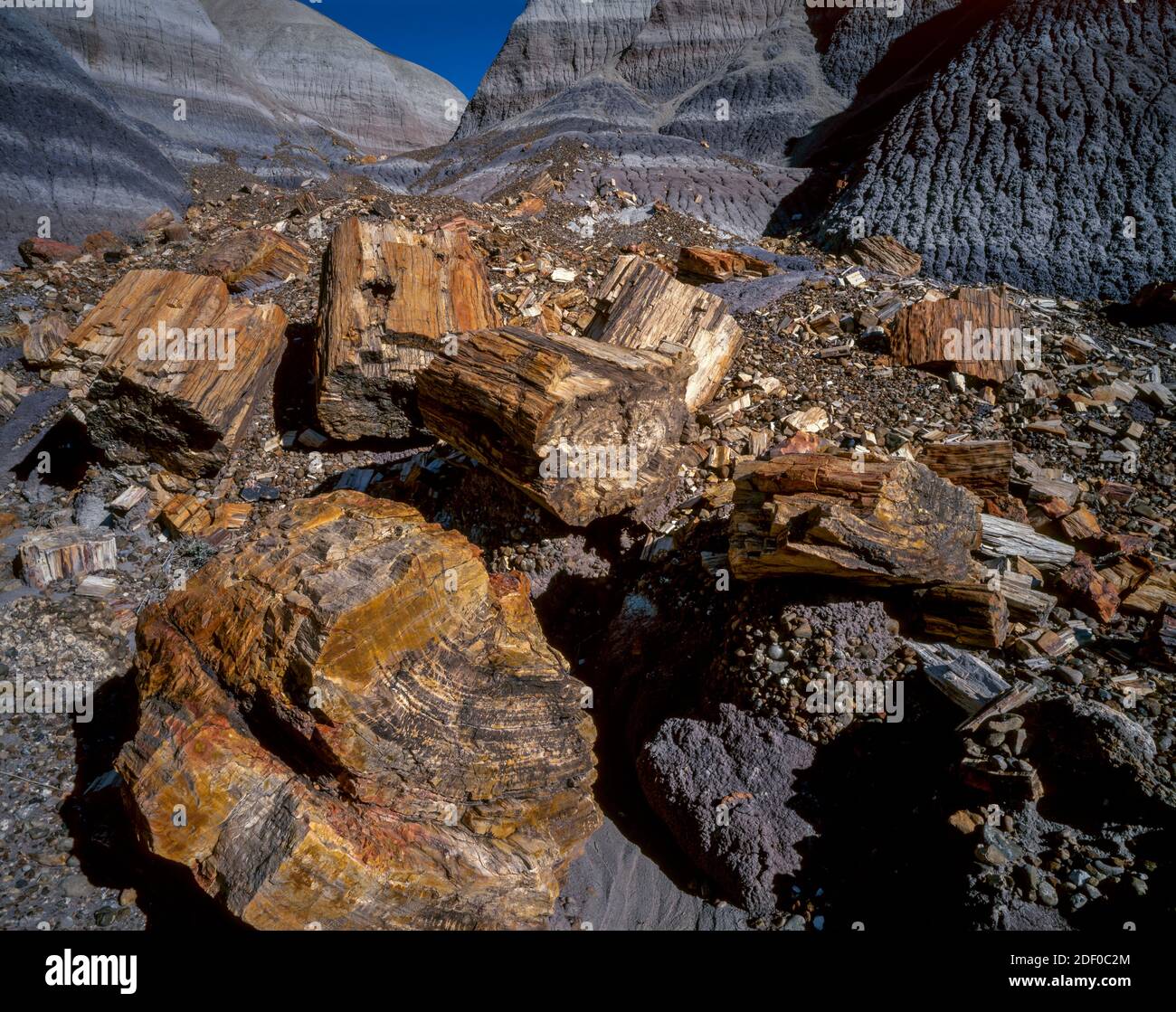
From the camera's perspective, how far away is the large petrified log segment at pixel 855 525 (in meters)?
2.84

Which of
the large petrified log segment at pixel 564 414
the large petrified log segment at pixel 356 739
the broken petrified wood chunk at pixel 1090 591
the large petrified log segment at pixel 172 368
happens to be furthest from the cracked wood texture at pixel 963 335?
the large petrified log segment at pixel 172 368

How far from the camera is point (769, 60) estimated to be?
55.4 feet

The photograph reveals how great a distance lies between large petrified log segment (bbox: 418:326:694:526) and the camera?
328 centimetres

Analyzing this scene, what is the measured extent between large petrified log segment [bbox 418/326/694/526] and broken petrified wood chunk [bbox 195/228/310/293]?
4029mm

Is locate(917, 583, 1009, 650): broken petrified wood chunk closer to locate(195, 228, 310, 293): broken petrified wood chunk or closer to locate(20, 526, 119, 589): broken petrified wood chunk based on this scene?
Result: locate(20, 526, 119, 589): broken petrified wood chunk

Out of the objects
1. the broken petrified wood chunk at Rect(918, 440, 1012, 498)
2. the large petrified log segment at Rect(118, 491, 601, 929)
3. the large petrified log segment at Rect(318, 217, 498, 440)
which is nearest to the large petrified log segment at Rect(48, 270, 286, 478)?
the large petrified log segment at Rect(318, 217, 498, 440)

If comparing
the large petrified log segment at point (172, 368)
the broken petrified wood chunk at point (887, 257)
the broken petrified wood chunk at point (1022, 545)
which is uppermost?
the broken petrified wood chunk at point (887, 257)

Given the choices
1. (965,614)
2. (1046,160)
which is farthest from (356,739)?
(1046,160)

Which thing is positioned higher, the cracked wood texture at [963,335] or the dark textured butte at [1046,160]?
the dark textured butte at [1046,160]

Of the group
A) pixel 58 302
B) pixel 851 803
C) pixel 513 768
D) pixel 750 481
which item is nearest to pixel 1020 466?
pixel 750 481

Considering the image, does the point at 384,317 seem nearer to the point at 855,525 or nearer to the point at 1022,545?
the point at 855,525

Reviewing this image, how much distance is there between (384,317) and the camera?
176 inches

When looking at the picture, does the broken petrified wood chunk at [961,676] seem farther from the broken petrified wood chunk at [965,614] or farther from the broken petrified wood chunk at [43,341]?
the broken petrified wood chunk at [43,341]

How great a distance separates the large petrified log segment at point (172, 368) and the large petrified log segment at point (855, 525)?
3.90 meters
